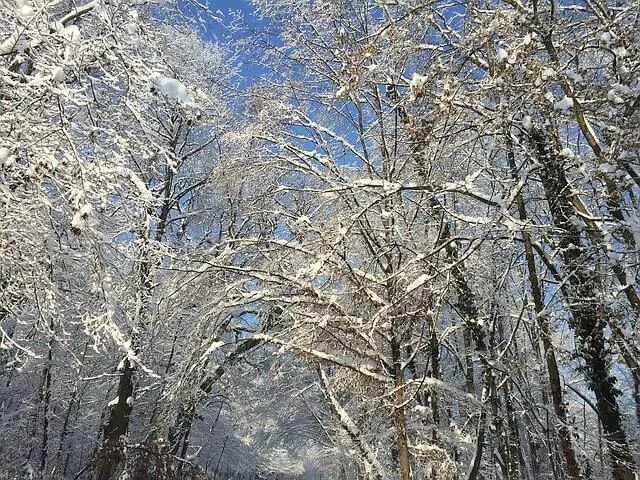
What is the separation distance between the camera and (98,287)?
4.68 m

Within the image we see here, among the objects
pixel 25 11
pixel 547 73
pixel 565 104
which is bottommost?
pixel 25 11

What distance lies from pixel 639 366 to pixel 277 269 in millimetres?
4337

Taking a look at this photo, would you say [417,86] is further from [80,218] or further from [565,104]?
[80,218]

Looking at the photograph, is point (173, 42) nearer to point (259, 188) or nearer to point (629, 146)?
point (259, 188)

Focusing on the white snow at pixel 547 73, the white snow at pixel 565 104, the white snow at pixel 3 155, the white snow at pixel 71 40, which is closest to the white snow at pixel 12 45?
the white snow at pixel 71 40

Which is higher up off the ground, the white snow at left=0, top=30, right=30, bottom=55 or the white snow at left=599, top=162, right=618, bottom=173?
the white snow at left=0, top=30, right=30, bottom=55

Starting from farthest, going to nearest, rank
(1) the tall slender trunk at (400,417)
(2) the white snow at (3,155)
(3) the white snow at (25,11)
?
(1) the tall slender trunk at (400,417) < (3) the white snow at (25,11) < (2) the white snow at (3,155)

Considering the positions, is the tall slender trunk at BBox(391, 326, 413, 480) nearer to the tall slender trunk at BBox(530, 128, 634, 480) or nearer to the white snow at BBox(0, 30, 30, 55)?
the tall slender trunk at BBox(530, 128, 634, 480)

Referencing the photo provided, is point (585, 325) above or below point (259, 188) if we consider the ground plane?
below

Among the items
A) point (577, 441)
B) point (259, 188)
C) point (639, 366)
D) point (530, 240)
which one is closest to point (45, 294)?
point (259, 188)

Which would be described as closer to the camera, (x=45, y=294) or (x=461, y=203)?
(x=45, y=294)

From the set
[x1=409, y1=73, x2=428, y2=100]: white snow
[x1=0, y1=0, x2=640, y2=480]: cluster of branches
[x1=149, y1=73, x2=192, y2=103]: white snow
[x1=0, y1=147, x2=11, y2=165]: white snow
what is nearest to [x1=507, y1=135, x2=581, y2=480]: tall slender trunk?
[x1=0, y1=0, x2=640, y2=480]: cluster of branches

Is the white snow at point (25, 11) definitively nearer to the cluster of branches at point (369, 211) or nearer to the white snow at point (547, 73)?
the cluster of branches at point (369, 211)

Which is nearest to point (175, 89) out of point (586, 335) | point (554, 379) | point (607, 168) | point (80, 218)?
point (80, 218)
